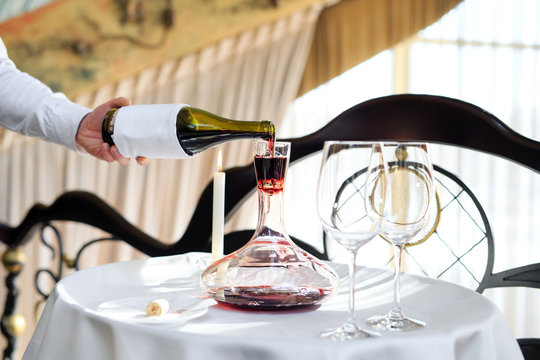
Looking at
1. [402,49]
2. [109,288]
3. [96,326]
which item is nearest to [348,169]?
[96,326]

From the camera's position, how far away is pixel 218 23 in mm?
3199

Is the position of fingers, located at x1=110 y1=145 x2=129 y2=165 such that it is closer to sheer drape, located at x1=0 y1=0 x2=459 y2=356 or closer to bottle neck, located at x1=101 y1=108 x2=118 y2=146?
bottle neck, located at x1=101 y1=108 x2=118 y2=146

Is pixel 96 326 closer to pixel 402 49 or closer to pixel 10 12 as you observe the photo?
pixel 10 12

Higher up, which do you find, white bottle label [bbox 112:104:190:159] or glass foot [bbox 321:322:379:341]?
white bottle label [bbox 112:104:190:159]

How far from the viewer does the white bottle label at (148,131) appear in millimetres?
1061

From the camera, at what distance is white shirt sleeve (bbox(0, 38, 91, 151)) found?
144cm

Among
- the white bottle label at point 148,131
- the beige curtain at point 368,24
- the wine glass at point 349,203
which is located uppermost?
the beige curtain at point 368,24

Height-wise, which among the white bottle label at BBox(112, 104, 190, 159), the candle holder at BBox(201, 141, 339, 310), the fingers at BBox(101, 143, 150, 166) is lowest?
the candle holder at BBox(201, 141, 339, 310)

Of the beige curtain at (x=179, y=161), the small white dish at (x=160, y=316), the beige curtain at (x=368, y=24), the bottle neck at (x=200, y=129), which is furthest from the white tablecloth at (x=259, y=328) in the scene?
the beige curtain at (x=368, y=24)

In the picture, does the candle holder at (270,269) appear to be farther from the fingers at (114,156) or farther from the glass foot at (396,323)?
the fingers at (114,156)

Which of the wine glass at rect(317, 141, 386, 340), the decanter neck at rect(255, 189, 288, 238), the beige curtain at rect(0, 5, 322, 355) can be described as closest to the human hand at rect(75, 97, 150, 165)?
the decanter neck at rect(255, 189, 288, 238)

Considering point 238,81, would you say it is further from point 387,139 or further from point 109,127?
point 109,127

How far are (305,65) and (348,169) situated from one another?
9.55ft

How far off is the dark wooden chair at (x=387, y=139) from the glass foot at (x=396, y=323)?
699 millimetres
